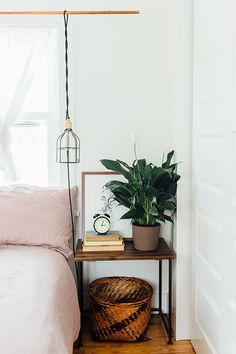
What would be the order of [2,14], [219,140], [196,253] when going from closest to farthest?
[219,140], [196,253], [2,14]

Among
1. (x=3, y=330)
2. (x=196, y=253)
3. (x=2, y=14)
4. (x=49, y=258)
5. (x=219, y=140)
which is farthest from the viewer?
(x=2, y=14)

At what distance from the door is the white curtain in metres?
1.06

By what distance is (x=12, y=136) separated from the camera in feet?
9.43

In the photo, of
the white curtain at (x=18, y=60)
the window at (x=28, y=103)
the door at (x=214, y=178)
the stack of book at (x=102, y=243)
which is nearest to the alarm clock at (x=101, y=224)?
the stack of book at (x=102, y=243)

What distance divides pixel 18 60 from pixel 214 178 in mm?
1574

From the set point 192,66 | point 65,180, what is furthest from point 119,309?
point 192,66

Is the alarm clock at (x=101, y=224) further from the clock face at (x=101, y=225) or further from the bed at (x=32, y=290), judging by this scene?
the bed at (x=32, y=290)

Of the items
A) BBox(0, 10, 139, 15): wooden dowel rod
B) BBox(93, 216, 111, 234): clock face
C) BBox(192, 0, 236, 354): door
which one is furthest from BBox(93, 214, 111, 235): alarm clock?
BBox(0, 10, 139, 15): wooden dowel rod

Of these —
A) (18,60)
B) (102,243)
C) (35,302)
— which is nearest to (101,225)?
(102,243)

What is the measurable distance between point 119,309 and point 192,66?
1.54 metres

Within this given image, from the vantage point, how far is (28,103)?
2.88 metres

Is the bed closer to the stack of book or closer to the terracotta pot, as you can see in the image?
the stack of book

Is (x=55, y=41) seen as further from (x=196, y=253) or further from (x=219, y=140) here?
(x=196, y=253)

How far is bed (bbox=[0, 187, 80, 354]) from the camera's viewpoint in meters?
1.46
